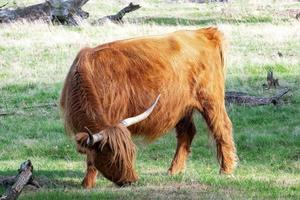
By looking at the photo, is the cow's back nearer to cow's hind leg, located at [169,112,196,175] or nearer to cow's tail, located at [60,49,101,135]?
cow's tail, located at [60,49,101,135]

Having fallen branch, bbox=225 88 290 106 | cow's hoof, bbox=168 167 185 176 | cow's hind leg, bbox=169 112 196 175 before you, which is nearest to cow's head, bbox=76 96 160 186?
cow's hoof, bbox=168 167 185 176

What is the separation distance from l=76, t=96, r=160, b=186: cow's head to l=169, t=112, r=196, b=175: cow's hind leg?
1.76 meters

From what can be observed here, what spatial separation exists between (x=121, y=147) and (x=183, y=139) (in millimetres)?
2391

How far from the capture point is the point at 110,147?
771 centimetres

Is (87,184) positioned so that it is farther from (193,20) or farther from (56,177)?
(193,20)

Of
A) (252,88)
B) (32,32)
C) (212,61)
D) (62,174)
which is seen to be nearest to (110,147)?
(62,174)

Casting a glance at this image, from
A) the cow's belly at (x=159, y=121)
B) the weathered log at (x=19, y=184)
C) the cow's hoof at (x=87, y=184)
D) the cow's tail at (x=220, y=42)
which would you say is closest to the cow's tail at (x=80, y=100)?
the cow's hoof at (x=87, y=184)

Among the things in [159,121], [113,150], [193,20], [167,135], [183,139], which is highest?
[113,150]

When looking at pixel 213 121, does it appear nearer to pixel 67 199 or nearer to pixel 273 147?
pixel 273 147

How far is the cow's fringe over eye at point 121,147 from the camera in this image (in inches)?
303

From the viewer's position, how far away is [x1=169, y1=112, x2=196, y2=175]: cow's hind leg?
9.69 m

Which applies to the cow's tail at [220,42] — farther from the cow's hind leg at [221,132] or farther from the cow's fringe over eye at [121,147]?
the cow's fringe over eye at [121,147]

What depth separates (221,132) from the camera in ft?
32.0

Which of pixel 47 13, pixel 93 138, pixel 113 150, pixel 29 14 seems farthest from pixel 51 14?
pixel 93 138
